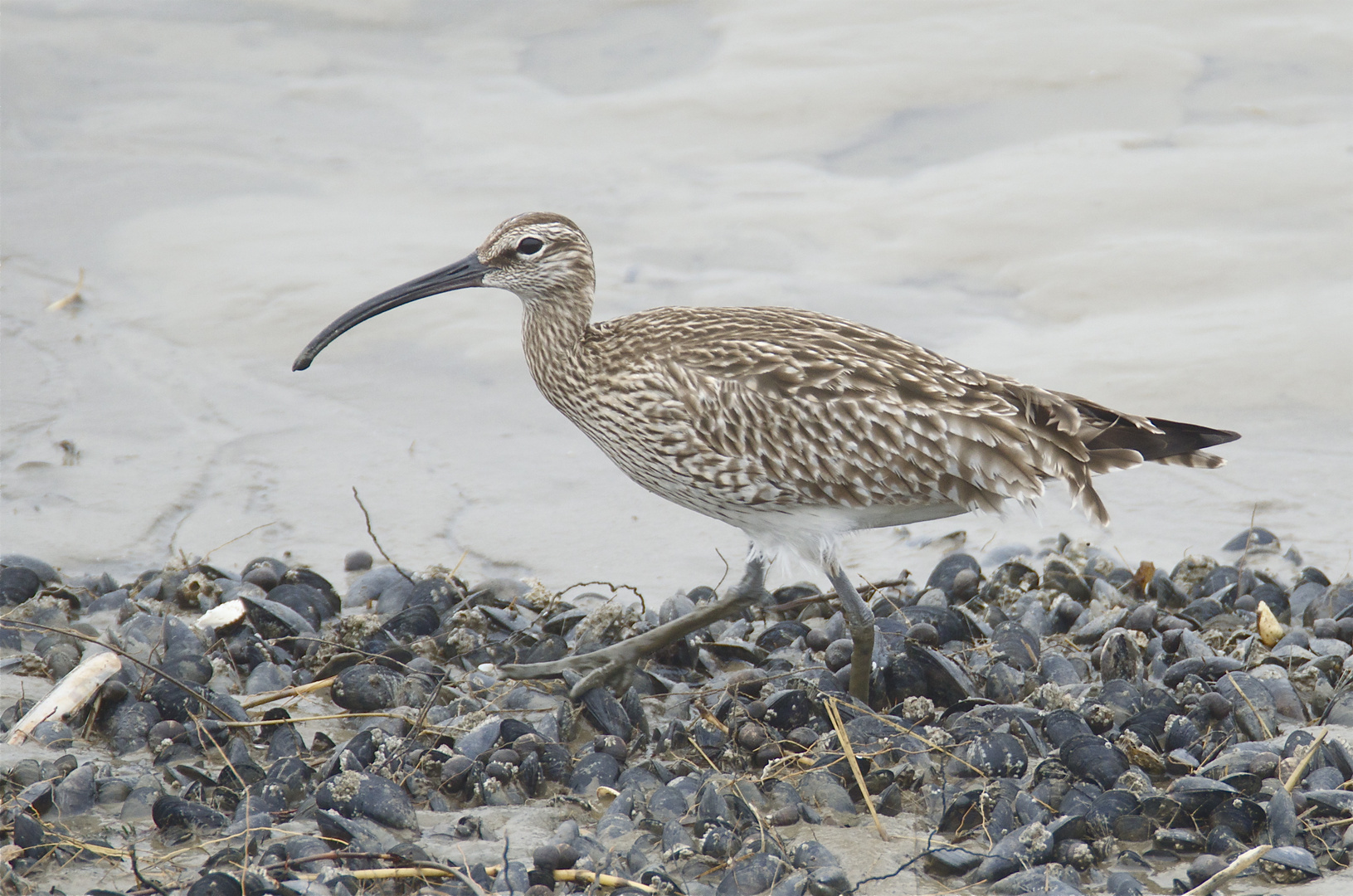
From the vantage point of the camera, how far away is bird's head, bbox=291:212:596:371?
6.26 m

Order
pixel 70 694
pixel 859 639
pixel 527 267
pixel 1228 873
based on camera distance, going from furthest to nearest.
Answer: pixel 527 267
pixel 859 639
pixel 70 694
pixel 1228 873

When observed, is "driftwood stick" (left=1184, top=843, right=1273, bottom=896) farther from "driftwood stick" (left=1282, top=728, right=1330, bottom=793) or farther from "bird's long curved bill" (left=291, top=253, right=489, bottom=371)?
"bird's long curved bill" (left=291, top=253, right=489, bottom=371)

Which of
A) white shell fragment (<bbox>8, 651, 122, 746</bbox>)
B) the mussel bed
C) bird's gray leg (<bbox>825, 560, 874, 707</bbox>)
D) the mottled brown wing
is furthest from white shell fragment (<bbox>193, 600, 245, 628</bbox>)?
bird's gray leg (<bbox>825, 560, 874, 707</bbox>)

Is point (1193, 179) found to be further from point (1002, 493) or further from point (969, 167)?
point (1002, 493)

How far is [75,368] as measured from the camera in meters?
9.81

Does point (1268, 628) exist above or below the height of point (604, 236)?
below

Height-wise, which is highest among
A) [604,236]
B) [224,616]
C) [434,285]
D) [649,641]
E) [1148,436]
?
[434,285]

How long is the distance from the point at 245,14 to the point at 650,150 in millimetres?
5706

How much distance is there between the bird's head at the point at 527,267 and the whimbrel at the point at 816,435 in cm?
6

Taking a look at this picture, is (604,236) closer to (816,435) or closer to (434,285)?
(434,285)

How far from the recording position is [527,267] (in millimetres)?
6297

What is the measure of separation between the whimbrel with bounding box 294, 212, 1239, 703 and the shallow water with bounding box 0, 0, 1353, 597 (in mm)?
1440

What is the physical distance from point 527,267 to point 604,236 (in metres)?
5.32

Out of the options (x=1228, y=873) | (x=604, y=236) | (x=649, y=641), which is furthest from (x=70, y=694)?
(x=604, y=236)
